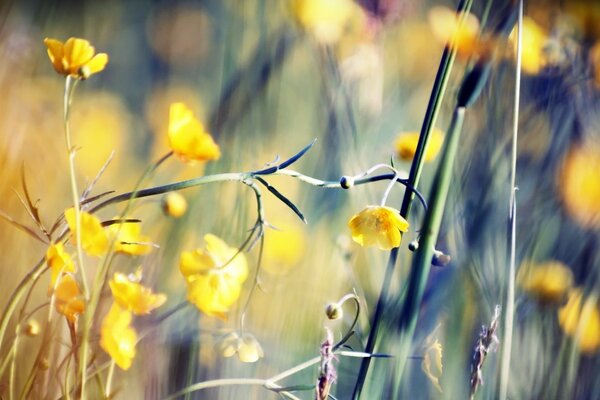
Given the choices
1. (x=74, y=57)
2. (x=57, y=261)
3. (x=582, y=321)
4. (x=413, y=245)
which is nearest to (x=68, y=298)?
(x=57, y=261)

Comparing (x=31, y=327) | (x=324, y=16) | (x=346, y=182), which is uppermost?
(x=324, y=16)

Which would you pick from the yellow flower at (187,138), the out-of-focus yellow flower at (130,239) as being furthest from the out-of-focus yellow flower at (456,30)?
the out-of-focus yellow flower at (130,239)

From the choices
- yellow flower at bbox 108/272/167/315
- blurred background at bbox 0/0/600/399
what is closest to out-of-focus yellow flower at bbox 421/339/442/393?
blurred background at bbox 0/0/600/399

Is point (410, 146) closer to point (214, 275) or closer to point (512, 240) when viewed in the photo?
point (512, 240)

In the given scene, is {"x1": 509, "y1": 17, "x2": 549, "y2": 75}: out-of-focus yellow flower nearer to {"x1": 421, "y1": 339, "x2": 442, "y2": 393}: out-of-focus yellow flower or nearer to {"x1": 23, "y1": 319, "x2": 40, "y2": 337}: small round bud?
{"x1": 421, "y1": 339, "x2": 442, "y2": 393}: out-of-focus yellow flower

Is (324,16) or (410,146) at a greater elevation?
(324,16)

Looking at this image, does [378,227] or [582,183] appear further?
[582,183]

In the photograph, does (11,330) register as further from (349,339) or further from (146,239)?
(349,339)
